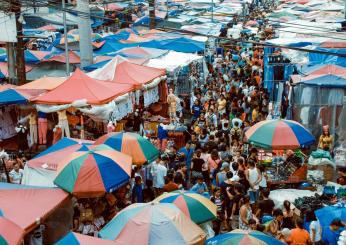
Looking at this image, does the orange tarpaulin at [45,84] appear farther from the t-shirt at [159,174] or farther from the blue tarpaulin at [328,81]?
→ the blue tarpaulin at [328,81]

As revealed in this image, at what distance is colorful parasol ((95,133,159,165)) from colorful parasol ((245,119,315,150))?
2.48 meters

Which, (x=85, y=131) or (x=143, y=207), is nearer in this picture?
(x=143, y=207)

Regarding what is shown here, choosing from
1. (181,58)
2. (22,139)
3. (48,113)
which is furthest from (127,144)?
(181,58)

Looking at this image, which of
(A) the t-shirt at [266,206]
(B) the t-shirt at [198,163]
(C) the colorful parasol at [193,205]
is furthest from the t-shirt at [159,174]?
(A) the t-shirt at [266,206]

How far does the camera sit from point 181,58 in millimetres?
19953

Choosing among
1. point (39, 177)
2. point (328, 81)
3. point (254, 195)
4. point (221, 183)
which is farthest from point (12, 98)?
point (328, 81)

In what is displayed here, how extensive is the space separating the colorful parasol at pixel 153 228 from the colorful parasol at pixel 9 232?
1191mm

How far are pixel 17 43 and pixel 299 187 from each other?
10203 mm

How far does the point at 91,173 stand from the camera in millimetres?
9211

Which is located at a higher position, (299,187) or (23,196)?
(23,196)

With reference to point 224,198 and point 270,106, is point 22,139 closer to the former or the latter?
point 224,198

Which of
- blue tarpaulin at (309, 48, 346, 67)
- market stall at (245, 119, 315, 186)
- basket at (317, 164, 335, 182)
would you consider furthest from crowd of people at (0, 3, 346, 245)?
blue tarpaulin at (309, 48, 346, 67)

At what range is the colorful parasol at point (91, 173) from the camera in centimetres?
898

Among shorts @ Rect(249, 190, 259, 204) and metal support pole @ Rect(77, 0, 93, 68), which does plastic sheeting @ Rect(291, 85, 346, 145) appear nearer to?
shorts @ Rect(249, 190, 259, 204)
